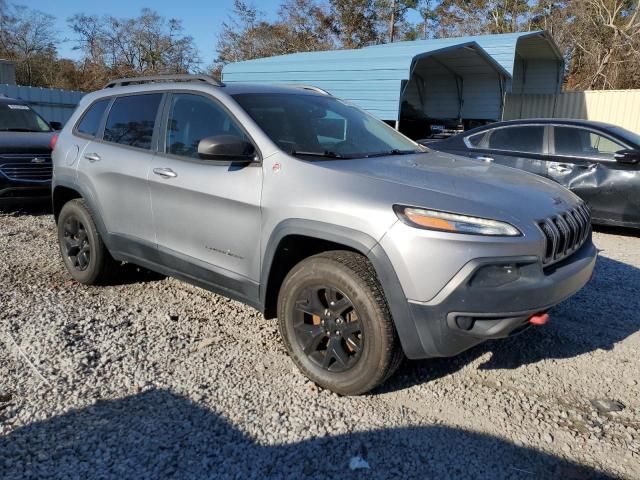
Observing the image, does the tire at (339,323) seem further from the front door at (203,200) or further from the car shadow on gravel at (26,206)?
the car shadow on gravel at (26,206)

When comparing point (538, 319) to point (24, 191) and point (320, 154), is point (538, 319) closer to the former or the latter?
point (320, 154)

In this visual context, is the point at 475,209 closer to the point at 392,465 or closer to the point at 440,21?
the point at 392,465

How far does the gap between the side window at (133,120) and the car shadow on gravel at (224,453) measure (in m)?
2.11

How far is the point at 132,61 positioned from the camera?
39.2 metres

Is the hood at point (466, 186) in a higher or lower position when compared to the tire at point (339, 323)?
higher

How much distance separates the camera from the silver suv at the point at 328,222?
262 cm

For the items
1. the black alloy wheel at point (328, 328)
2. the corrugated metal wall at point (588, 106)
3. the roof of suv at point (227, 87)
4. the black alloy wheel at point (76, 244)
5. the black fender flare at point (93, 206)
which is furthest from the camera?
the corrugated metal wall at point (588, 106)

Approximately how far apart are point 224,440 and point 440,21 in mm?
35724

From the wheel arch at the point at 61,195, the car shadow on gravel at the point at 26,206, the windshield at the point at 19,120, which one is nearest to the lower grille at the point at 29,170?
the car shadow on gravel at the point at 26,206

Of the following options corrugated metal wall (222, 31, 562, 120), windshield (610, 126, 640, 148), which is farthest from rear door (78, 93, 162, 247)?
corrugated metal wall (222, 31, 562, 120)

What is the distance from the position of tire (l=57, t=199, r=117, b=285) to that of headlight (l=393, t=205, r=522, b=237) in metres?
2.96

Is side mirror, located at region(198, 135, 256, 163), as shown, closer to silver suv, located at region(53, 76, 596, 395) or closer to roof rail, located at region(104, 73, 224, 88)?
silver suv, located at region(53, 76, 596, 395)

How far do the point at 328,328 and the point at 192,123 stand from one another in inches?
70.3

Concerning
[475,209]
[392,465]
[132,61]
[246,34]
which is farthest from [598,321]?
[132,61]
